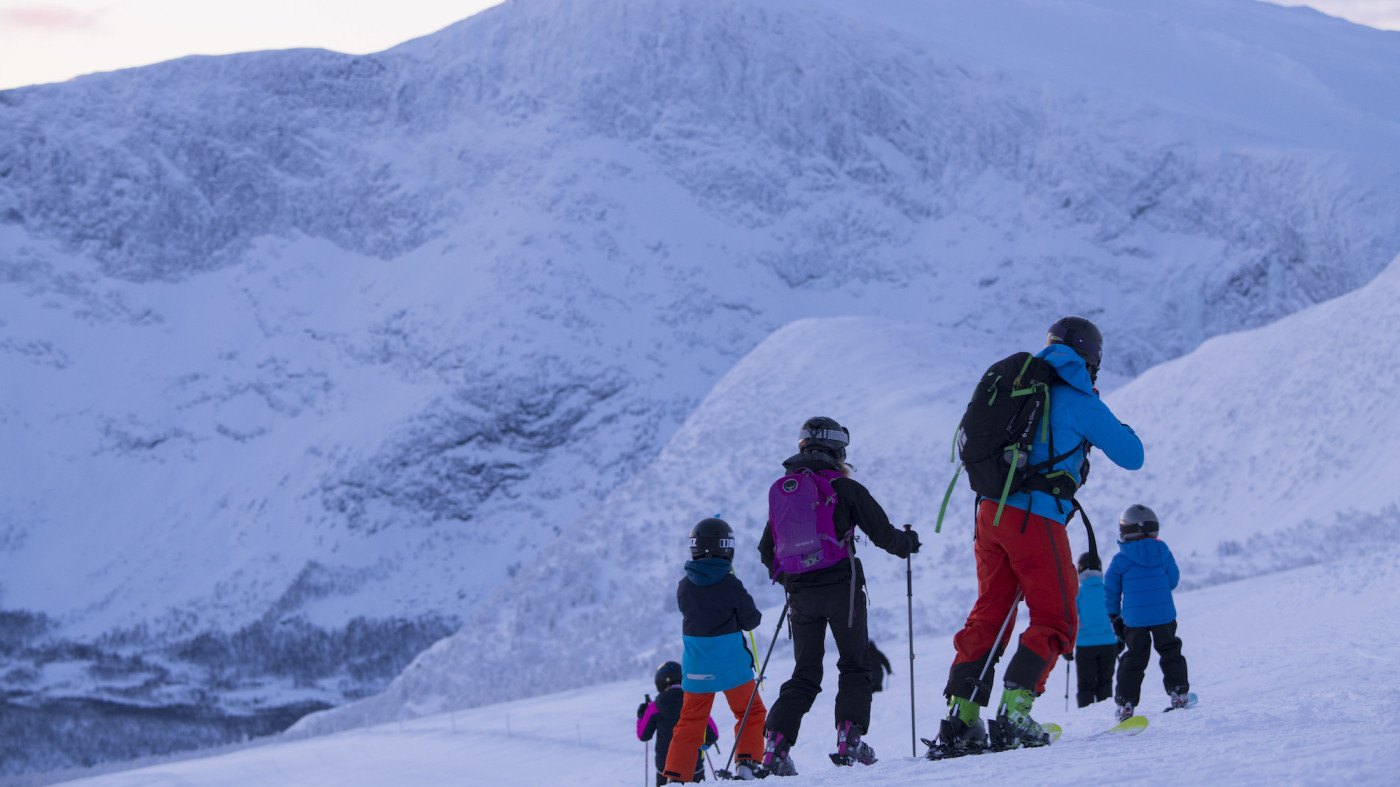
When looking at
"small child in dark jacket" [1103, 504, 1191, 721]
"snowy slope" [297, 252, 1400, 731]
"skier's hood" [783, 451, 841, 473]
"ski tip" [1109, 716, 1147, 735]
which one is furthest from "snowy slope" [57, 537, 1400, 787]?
"snowy slope" [297, 252, 1400, 731]

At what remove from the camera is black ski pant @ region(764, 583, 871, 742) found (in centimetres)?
546

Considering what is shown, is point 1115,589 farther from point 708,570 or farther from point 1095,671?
point 708,570

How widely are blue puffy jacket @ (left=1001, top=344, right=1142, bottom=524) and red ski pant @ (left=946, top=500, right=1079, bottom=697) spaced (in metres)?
0.07

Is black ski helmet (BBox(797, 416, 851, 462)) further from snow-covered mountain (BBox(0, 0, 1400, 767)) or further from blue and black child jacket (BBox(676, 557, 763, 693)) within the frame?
snow-covered mountain (BBox(0, 0, 1400, 767))

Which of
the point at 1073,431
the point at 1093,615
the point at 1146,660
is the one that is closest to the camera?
the point at 1073,431

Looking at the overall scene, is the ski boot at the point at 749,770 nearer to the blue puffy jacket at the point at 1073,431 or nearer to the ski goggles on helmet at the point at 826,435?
the ski goggles on helmet at the point at 826,435

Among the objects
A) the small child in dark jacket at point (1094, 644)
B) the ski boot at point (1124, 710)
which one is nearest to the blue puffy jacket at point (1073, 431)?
the ski boot at point (1124, 710)

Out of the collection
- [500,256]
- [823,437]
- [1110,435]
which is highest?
[500,256]

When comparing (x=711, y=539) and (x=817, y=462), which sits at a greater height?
(x=817, y=462)

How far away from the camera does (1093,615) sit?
8.34 metres

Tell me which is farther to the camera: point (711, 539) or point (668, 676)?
point (668, 676)

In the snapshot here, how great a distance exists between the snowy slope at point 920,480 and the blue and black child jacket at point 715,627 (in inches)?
553

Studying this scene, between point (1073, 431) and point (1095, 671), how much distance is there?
4.57 meters

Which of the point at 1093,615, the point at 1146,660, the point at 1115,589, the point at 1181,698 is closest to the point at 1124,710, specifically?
the point at 1181,698
